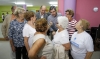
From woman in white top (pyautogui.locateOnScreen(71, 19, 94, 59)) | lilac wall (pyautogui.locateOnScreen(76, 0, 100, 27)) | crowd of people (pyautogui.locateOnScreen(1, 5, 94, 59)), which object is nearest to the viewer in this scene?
crowd of people (pyautogui.locateOnScreen(1, 5, 94, 59))

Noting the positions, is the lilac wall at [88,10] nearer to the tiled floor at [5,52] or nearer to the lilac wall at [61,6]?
the lilac wall at [61,6]

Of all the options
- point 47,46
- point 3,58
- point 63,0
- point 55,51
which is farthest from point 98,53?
point 3,58

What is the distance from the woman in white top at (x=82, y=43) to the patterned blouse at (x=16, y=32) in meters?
0.97

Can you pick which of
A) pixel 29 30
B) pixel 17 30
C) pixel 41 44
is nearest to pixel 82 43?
pixel 41 44

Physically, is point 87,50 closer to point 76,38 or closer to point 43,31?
point 76,38

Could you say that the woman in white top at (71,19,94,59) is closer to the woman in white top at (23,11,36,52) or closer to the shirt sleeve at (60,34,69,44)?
the shirt sleeve at (60,34,69,44)

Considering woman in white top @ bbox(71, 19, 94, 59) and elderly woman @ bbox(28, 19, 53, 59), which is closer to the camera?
elderly woman @ bbox(28, 19, 53, 59)

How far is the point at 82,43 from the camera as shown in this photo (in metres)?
1.69

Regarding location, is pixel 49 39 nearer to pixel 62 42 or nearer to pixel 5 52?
pixel 62 42

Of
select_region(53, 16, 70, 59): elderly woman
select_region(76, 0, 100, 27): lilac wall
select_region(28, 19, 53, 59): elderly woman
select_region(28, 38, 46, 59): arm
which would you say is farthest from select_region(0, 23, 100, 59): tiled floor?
select_region(28, 38, 46, 59): arm

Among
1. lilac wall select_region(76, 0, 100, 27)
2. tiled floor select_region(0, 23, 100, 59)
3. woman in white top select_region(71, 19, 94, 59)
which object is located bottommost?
tiled floor select_region(0, 23, 100, 59)

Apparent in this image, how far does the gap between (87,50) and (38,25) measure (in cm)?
84

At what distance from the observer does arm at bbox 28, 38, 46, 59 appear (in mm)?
1242

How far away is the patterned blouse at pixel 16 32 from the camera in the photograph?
6.82ft
